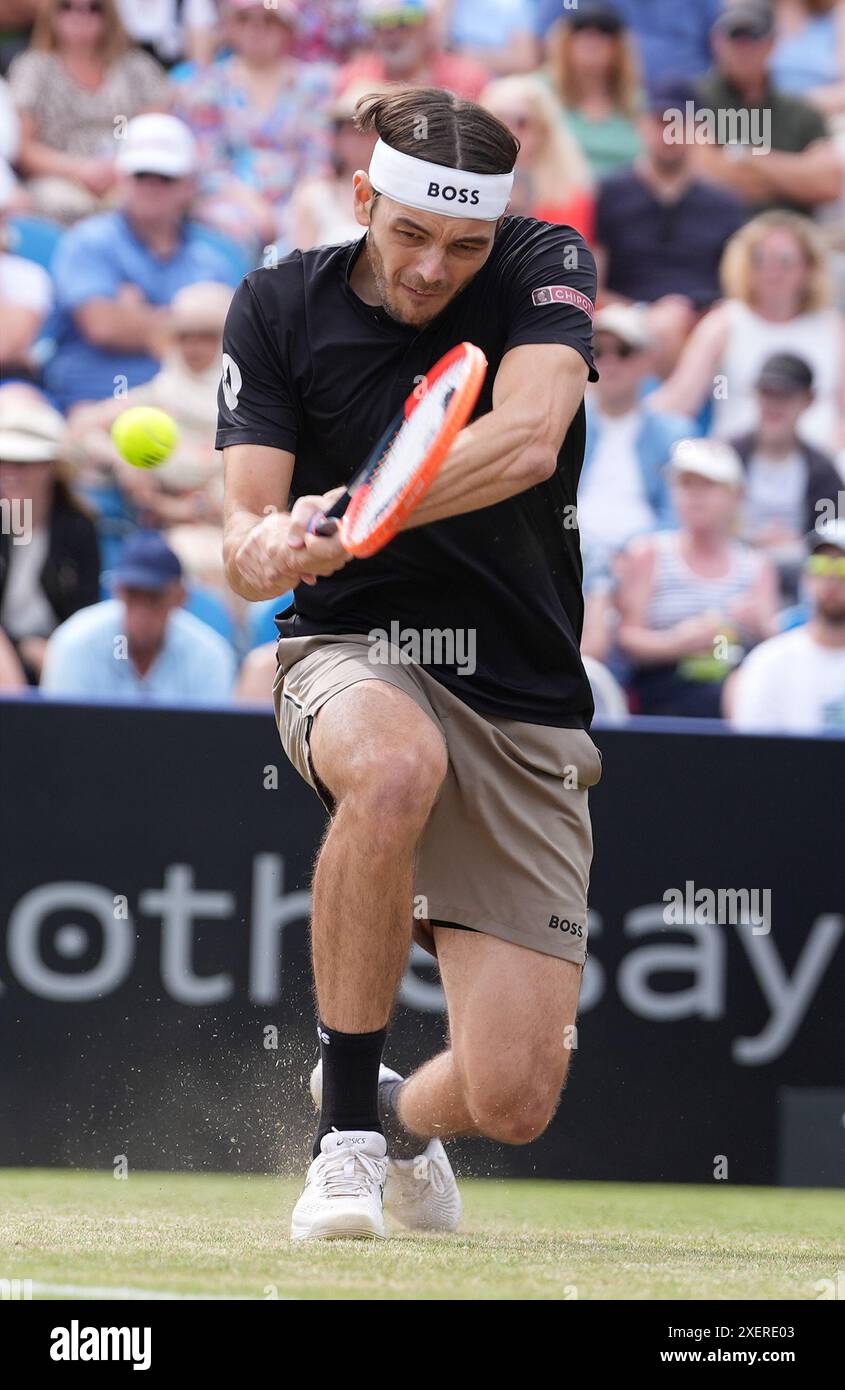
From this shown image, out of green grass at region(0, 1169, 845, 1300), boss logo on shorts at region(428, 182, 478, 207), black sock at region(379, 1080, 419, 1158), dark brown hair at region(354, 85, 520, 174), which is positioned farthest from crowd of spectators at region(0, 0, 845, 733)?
boss logo on shorts at region(428, 182, 478, 207)

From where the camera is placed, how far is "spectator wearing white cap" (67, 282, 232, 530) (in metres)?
7.65

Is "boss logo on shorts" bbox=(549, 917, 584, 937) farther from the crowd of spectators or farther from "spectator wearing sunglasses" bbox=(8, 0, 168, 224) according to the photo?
"spectator wearing sunglasses" bbox=(8, 0, 168, 224)

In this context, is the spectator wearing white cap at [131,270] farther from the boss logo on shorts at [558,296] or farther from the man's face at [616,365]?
the boss logo on shorts at [558,296]

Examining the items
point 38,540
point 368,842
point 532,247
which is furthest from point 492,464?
point 38,540

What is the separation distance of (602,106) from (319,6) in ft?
4.58

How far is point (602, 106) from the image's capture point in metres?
9.21

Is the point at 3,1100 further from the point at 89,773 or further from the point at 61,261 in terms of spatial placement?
the point at 61,261

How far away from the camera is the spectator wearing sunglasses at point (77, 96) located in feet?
28.7

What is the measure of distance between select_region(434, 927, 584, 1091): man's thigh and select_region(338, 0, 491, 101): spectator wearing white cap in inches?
226

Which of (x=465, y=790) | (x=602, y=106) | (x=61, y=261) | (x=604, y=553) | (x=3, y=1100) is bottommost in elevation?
(x=3, y=1100)

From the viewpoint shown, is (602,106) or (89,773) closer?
(89,773)

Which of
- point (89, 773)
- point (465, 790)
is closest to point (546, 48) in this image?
point (89, 773)

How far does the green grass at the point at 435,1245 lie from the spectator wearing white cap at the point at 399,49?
534cm

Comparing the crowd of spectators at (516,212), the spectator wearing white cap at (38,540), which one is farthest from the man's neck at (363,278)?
the spectator wearing white cap at (38,540)
